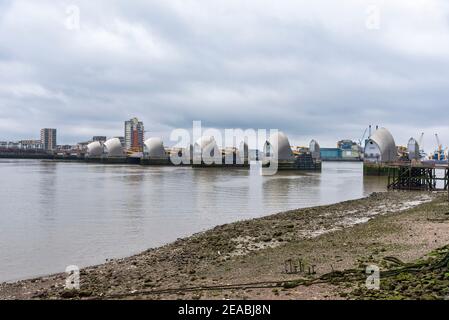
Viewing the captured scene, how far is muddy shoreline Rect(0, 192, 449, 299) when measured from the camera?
295 inches

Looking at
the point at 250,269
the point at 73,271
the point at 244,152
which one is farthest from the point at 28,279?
the point at 244,152

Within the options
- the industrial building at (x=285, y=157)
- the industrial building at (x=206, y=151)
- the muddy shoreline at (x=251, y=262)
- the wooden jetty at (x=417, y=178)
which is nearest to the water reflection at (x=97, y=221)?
the muddy shoreline at (x=251, y=262)

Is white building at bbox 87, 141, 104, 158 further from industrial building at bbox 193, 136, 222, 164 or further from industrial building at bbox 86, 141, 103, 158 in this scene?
industrial building at bbox 193, 136, 222, 164

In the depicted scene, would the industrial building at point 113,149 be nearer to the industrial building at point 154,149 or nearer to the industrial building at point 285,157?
the industrial building at point 154,149

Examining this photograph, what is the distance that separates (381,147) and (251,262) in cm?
6641

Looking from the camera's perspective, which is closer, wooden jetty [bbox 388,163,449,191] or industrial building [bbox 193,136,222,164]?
wooden jetty [bbox 388,163,449,191]

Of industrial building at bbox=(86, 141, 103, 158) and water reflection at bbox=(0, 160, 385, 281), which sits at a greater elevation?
industrial building at bbox=(86, 141, 103, 158)

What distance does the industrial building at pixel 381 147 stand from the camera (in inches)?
2805

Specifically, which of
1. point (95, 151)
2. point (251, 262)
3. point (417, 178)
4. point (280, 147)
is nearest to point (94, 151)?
point (95, 151)

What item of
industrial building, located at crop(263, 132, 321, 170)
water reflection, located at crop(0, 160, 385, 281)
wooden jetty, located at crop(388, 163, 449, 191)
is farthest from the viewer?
industrial building, located at crop(263, 132, 321, 170)

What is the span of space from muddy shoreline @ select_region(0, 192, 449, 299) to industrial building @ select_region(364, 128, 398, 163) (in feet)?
190

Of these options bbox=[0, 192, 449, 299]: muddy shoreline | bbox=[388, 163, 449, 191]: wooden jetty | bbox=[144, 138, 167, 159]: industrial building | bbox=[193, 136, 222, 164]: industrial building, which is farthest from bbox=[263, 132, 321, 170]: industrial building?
bbox=[0, 192, 449, 299]: muddy shoreline

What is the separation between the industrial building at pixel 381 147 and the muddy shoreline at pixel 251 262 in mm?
57782
